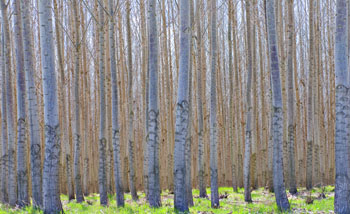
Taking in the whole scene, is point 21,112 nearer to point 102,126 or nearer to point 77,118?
point 102,126

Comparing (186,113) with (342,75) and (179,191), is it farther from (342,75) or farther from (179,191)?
(342,75)

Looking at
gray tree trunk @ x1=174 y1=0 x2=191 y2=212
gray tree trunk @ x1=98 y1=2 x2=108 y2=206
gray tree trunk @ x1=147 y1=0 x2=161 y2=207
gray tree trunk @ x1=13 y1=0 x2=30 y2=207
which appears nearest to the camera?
gray tree trunk @ x1=174 y1=0 x2=191 y2=212

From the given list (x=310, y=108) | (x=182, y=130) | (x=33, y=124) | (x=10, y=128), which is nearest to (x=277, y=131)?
(x=182, y=130)

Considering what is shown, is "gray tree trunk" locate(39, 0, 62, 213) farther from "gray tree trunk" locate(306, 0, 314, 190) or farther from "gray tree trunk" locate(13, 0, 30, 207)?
"gray tree trunk" locate(306, 0, 314, 190)

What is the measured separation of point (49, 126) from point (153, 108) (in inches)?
86.5

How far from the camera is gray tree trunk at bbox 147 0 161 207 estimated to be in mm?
7875

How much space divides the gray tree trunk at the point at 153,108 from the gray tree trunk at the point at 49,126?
2.03 m

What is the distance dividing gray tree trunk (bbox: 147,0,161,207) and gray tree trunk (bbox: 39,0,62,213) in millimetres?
2027

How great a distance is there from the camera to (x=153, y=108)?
7.88 meters

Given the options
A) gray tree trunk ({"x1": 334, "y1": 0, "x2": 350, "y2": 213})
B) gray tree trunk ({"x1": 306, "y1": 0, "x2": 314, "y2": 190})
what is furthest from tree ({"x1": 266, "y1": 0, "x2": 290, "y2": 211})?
gray tree trunk ({"x1": 306, "y1": 0, "x2": 314, "y2": 190})

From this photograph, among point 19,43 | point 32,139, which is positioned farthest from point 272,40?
point 19,43

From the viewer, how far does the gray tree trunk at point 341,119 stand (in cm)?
651

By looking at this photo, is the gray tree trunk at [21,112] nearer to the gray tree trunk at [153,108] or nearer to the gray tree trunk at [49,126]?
the gray tree trunk at [49,126]

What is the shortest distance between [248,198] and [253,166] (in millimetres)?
4279
